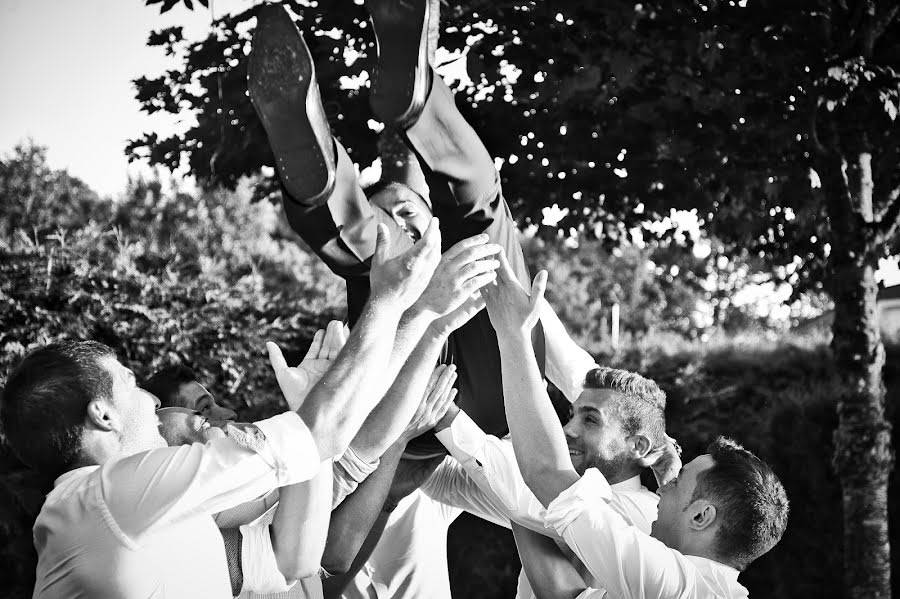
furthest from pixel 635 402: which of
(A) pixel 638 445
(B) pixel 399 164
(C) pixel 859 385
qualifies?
(C) pixel 859 385

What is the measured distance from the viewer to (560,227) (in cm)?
547

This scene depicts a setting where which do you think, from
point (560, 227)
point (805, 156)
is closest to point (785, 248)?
point (805, 156)

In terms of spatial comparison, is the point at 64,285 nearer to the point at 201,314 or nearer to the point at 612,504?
the point at 201,314

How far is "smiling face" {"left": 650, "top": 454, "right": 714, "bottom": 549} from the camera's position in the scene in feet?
8.22

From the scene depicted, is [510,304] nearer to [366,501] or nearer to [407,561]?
[366,501]

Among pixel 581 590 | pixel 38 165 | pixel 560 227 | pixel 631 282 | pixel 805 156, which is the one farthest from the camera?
pixel 631 282

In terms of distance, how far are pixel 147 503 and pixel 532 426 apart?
1004 mm

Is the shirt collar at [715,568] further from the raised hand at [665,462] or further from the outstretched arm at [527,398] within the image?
the raised hand at [665,462]

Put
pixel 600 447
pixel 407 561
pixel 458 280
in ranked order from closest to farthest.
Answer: pixel 458 280 < pixel 600 447 < pixel 407 561

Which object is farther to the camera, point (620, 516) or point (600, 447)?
point (600, 447)

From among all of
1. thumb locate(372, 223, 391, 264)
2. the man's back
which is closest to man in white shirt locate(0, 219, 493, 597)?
the man's back

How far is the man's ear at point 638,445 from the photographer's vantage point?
290cm

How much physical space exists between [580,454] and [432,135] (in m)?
1.07

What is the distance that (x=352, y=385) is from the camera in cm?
204
